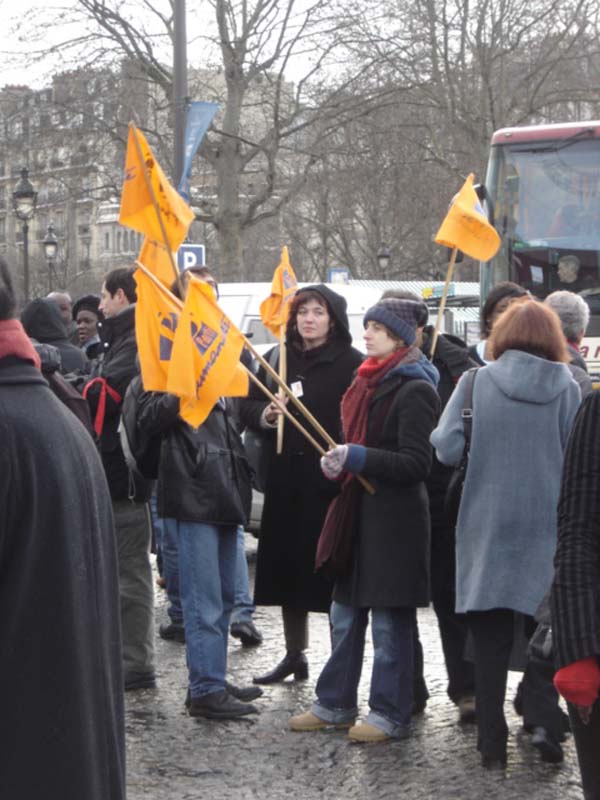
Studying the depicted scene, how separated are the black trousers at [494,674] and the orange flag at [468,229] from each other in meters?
2.88

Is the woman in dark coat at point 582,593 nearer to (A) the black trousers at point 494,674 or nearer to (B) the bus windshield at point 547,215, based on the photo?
(A) the black trousers at point 494,674

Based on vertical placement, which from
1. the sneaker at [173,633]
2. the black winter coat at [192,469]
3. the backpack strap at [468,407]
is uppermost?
the backpack strap at [468,407]

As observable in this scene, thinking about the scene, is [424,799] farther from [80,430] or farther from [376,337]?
[80,430]

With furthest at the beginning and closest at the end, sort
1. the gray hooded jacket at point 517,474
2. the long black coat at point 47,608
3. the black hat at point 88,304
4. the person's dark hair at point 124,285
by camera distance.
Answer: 1. the black hat at point 88,304
2. the person's dark hair at point 124,285
3. the gray hooded jacket at point 517,474
4. the long black coat at point 47,608

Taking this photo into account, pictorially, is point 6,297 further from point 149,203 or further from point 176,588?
point 176,588

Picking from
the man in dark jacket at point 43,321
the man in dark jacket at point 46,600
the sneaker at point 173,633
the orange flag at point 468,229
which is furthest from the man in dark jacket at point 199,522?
the man in dark jacket at point 46,600

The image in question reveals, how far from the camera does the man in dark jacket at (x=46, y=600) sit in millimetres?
2824

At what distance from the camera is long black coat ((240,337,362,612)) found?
6980 millimetres

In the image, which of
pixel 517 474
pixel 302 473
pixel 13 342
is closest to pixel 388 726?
pixel 517 474

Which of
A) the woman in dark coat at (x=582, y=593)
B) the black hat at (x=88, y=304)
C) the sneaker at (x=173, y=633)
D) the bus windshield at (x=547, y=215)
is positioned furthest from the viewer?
the bus windshield at (x=547, y=215)

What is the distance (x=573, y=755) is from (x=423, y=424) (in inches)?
55.8

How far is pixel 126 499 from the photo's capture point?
23.3 feet

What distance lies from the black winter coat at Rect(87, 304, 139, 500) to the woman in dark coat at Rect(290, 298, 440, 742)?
121 centimetres

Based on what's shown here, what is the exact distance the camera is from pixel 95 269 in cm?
7394
